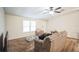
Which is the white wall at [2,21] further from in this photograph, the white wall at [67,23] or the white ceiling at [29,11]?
the white wall at [67,23]

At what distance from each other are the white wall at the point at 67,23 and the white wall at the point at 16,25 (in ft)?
0.42

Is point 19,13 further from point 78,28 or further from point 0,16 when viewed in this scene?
point 78,28

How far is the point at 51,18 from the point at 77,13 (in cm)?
37

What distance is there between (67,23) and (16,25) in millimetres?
726

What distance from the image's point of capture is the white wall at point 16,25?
169cm

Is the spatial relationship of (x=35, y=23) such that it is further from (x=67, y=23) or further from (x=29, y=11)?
(x=67, y=23)

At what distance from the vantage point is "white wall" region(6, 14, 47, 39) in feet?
5.53

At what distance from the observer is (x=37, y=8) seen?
1710 millimetres

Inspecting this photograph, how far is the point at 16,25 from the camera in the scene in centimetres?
171

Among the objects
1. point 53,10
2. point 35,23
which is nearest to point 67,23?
point 53,10

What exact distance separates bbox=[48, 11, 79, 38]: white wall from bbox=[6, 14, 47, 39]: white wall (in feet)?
0.42

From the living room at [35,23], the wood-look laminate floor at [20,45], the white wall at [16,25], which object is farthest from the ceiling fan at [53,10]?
the wood-look laminate floor at [20,45]

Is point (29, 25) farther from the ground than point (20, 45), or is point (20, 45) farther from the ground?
point (29, 25)
